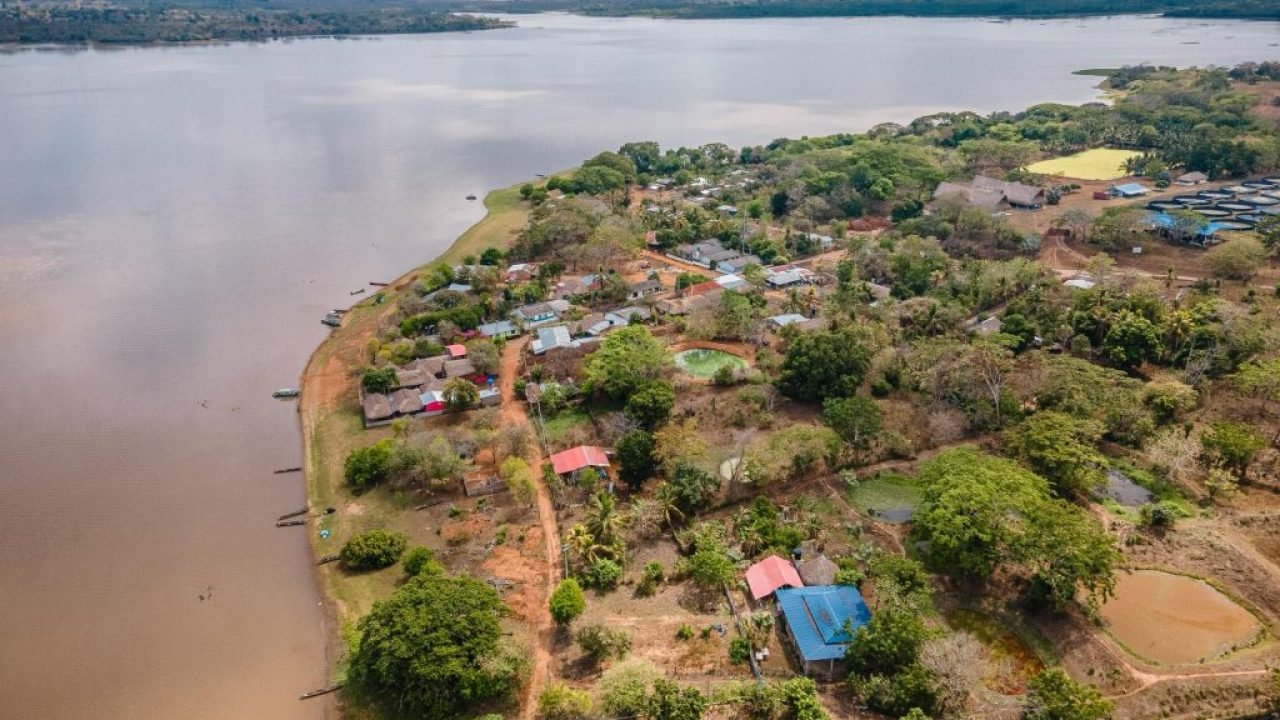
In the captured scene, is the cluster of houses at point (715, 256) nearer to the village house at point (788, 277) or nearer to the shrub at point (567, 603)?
the village house at point (788, 277)

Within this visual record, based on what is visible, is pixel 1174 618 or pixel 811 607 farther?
pixel 1174 618

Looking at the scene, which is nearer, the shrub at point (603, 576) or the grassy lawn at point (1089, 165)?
the shrub at point (603, 576)

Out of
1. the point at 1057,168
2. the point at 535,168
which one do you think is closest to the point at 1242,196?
the point at 1057,168

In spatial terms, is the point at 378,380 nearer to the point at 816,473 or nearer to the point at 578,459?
the point at 578,459

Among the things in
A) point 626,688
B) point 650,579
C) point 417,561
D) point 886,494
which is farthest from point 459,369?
point 626,688

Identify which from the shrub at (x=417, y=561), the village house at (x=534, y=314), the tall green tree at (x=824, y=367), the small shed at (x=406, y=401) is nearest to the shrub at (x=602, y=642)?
the shrub at (x=417, y=561)

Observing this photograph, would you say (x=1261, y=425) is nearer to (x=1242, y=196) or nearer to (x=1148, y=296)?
(x=1148, y=296)
